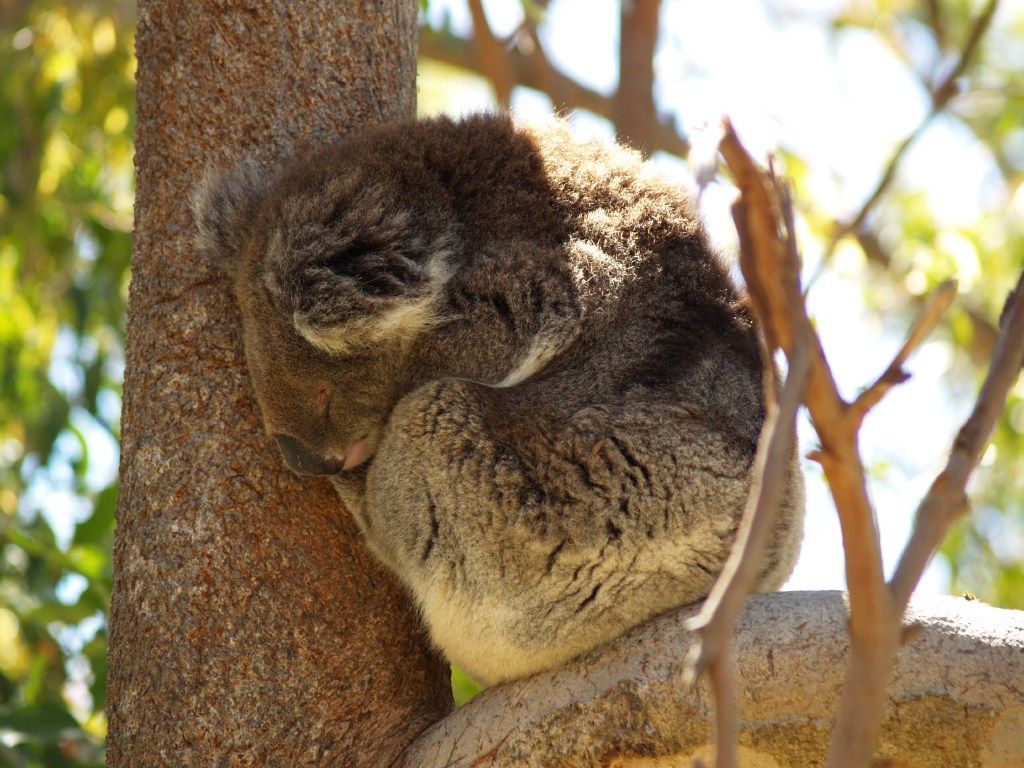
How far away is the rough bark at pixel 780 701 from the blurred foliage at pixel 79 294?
1.52 m

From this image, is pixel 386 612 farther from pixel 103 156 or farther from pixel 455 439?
pixel 103 156

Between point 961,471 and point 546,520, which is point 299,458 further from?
point 961,471

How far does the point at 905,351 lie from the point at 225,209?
2072 millimetres

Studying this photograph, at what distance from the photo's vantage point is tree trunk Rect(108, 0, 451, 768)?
2.45 m

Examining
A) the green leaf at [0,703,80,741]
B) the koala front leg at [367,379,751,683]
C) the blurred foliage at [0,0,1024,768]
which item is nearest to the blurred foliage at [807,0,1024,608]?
the blurred foliage at [0,0,1024,768]

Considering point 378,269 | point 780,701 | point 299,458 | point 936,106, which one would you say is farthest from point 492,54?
point 780,701

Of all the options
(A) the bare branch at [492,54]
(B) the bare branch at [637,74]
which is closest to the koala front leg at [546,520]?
(A) the bare branch at [492,54]

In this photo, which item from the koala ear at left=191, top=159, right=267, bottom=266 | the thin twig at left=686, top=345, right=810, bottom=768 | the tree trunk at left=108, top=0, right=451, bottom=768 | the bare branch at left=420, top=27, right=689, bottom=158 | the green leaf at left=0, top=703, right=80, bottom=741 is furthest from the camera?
the bare branch at left=420, top=27, right=689, bottom=158

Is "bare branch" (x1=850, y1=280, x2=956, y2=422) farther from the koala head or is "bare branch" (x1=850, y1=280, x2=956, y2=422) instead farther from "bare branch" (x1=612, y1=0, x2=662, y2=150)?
"bare branch" (x1=612, y1=0, x2=662, y2=150)

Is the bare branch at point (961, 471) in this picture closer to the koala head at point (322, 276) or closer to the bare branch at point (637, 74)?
the koala head at point (322, 276)

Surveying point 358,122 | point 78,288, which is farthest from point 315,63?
point 78,288

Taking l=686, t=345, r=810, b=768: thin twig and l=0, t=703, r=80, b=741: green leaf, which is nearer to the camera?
l=686, t=345, r=810, b=768: thin twig

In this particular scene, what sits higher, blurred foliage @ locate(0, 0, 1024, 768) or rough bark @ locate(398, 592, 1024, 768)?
rough bark @ locate(398, 592, 1024, 768)

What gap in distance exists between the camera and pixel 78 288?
5.58 m
